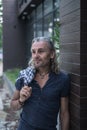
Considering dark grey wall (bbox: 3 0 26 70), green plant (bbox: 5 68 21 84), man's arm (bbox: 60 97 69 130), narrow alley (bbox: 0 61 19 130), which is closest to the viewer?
Result: man's arm (bbox: 60 97 69 130)

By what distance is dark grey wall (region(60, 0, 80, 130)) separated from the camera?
3.31 m

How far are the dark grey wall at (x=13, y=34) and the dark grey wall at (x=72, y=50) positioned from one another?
18.9 meters

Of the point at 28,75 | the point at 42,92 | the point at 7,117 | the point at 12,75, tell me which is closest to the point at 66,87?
the point at 42,92

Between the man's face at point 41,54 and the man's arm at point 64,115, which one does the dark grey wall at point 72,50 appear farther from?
the man's face at point 41,54

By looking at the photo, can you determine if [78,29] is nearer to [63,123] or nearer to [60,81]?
[60,81]

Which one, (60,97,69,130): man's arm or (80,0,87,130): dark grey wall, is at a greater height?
(80,0,87,130): dark grey wall

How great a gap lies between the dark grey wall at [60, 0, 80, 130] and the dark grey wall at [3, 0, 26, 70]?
18.9 m

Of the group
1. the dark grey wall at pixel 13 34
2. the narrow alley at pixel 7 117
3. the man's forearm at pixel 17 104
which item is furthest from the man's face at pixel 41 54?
the dark grey wall at pixel 13 34

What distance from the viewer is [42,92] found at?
3.21 m

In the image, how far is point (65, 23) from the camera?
3.76 m

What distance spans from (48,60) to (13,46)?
64.3ft

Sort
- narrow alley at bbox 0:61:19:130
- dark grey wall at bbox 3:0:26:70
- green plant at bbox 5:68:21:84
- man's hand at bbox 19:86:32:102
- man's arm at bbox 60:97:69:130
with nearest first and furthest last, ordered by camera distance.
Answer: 1. man's hand at bbox 19:86:32:102
2. man's arm at bbox 60:97:69:130
3. narrow alley at bbox 0:61:19:130
4. green plant at bbox 5:68:21:84
5. dark grey wall at bbox 3:0:26:70

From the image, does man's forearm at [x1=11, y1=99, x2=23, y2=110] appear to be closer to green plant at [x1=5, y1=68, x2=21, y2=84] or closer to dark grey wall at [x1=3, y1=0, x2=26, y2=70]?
green plant at [x1=5, y1=68, x2=21, y2=84]

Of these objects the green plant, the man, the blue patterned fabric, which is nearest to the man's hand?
the man
